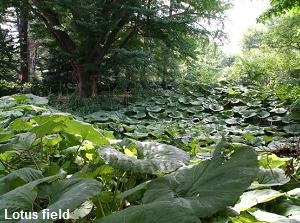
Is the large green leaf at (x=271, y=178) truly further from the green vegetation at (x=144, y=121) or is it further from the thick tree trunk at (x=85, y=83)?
the thick tree trunk at (x=85, y=83)

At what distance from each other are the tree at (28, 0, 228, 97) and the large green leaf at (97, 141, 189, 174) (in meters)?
6.62

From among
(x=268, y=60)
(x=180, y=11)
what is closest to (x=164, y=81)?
(x=180, y=11)

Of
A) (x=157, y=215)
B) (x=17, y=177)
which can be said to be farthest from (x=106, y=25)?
(x=157, y=215)

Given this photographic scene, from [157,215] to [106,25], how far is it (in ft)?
25.7

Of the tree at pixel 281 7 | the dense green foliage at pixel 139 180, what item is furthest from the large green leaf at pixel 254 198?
the tree at pixel 281 7

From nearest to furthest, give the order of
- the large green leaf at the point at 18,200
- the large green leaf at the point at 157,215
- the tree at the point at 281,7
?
the large green leaf at the point at 157,215 < the large green leaf at the point at 18,200 < the tree at the point at 281,7

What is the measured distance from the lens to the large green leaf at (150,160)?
1262 millimetres

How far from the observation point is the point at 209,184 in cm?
111

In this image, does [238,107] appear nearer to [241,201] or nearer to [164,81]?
[164,81]

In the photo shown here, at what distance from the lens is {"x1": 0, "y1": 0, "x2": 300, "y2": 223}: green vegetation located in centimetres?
109

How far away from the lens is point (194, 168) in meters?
1.24

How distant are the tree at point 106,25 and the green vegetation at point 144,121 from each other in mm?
34

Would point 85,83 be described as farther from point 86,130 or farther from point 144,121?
point 86,130

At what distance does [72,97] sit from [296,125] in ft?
16.6
